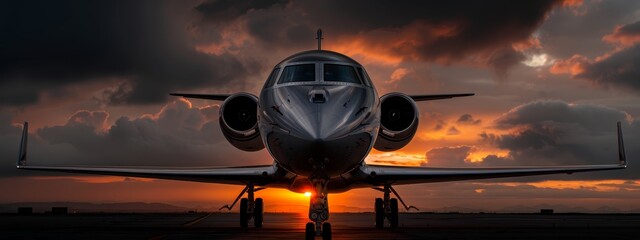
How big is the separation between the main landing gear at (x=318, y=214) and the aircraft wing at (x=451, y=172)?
4577mm

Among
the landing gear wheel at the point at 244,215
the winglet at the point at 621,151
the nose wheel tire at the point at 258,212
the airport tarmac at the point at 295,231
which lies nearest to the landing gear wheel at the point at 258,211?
the nose wheel tire at the point at 258,212

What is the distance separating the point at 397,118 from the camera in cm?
1645

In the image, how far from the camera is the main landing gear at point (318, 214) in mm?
11163

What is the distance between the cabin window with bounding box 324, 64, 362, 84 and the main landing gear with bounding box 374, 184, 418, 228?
6.00 m

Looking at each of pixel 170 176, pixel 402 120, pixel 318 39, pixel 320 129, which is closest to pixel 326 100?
pixel 320 129

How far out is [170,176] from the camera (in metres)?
18.8

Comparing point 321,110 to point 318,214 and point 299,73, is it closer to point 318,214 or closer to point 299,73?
point 318,214

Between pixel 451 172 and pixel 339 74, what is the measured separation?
6655 mm

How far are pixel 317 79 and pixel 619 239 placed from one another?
6175 mm

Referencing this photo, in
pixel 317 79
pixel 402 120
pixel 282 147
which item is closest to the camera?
pixel 282 147

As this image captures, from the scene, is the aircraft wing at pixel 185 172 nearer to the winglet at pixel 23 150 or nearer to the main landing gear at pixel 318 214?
the winglet at pixel 23 150

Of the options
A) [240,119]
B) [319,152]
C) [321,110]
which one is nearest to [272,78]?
[321,110]

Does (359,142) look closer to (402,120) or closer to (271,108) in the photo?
(271,108)

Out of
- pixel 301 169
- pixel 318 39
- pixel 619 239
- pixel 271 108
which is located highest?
pixel 318 39
